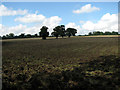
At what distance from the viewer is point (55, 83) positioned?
4.45 metres

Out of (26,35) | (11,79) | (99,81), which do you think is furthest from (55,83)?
(26,35)

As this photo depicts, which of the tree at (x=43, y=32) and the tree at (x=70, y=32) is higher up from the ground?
the tree at (x=70, y=32)

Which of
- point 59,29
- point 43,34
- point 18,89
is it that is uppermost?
point 59,29

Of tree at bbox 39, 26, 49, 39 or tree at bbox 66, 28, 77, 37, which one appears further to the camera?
tree at bbox 66, 28, 77, 37

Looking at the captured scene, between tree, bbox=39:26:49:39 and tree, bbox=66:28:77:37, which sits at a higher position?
tree, bbox=66:28:77:37

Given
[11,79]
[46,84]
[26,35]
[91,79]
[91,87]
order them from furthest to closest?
[26,35]
[11,79]
[91,79]
[46,84]
[91,87]

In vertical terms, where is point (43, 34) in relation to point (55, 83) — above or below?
above

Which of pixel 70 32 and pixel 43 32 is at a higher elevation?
pixel 70 32

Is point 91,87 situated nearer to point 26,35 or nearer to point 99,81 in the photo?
point 99,81

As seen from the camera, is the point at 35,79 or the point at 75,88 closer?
the point at 75,88

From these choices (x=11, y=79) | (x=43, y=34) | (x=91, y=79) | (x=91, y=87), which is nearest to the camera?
(x=91, y=87)

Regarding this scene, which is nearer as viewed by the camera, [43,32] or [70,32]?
[43,32]

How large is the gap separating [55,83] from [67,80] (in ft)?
2.18

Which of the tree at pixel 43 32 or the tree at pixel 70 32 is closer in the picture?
the tree at pixel 43 32
